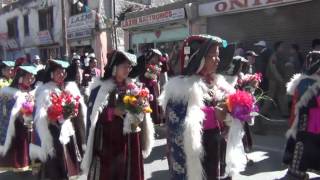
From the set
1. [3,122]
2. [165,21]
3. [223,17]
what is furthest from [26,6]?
[3,122]

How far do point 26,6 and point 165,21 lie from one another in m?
18.0

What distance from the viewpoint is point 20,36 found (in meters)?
35.2

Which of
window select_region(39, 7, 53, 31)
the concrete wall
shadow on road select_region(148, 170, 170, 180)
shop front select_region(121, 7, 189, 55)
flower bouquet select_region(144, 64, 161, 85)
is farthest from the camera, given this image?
window select_region(39, 7, 53, 31)

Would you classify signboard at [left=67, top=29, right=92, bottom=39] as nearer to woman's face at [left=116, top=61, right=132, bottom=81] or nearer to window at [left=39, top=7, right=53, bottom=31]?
window at [left=39, top=7, right=53, bottom=31]

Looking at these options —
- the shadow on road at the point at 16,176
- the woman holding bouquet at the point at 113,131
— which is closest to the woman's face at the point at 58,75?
the woman holding bouquet at the point at 113,131

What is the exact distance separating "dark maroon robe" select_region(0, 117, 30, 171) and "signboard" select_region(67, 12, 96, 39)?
1763 cm

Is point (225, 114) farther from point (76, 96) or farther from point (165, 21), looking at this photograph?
point (165, 21)

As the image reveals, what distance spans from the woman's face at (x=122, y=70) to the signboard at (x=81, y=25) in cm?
2001

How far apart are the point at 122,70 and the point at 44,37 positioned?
26.7 meters

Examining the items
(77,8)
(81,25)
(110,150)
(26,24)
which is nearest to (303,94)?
(110,150)

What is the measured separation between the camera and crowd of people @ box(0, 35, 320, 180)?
4035mm

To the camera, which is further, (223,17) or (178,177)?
(223,17)

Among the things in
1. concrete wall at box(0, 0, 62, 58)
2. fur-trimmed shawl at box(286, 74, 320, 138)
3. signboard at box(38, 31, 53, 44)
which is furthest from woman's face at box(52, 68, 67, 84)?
signboard at box(38, 31, 53, 44)

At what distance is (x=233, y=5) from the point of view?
1455 centimetres
